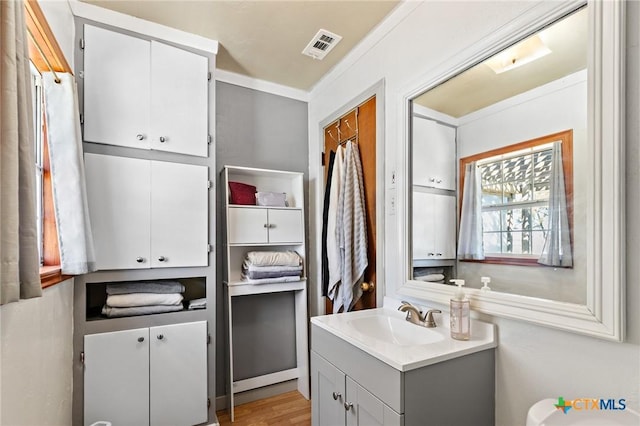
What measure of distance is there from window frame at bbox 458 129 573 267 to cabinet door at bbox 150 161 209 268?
1.51 meters

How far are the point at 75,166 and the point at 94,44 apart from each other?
0.79 metres

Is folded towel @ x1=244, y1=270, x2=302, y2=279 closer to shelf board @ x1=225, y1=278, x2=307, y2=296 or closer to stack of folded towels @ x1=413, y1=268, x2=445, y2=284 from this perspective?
shelf board @ x1=225, y1=278, x2=307, y2=296

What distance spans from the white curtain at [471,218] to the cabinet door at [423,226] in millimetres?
167

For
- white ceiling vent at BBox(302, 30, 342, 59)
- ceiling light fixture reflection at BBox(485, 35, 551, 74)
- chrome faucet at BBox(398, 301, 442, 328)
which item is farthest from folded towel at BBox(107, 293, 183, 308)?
ceiling light fixture reflection at BBox(485, 35, 551, 74)

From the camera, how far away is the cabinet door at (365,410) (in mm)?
1062

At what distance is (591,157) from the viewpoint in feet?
3.07

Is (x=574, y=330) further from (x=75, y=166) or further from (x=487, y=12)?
(x=75, y=166)

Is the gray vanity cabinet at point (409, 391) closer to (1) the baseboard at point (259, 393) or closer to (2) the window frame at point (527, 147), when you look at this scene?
(2) the window frame at point (527, 147)

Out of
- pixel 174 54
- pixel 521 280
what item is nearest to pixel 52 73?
pixel 174 54

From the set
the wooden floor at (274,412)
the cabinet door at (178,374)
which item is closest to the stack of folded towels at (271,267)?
the cabinet door at (178,374)

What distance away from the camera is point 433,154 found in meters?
1.55

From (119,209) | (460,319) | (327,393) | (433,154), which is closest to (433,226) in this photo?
(433,154)

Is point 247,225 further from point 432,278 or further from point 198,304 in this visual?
point 432,278

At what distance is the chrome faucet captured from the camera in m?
1.40
